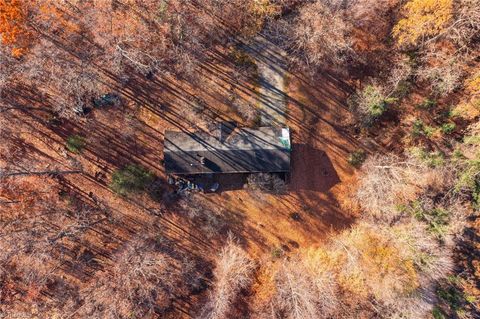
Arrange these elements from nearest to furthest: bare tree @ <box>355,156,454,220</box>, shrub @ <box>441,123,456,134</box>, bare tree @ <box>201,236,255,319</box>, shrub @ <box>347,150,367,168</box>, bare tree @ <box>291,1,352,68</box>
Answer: bare tree @ <box>355,156,454,220</box> < bare tree @ <box>291,1,352,68</box> < bare tree @ <box>201,236,255,319</box> < shrub @ <box>441,123,456,134</box> < shrub @ <box>347,150,367,168</box>

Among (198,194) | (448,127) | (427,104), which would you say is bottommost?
(198,194)

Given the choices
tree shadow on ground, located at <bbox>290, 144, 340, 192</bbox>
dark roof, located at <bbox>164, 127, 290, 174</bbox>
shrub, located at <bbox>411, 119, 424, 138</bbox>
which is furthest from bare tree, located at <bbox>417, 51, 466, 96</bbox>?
dark roof, located at <bbox>164, 127, 290, 174</bbox>

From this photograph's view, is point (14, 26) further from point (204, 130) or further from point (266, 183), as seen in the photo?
point (266, 183)

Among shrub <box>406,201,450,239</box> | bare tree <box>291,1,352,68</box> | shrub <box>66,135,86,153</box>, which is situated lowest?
shrub <box>66,135,86,153</box>

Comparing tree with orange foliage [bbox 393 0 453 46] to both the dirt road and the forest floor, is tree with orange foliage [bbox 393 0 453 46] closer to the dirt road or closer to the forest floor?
the forest floor

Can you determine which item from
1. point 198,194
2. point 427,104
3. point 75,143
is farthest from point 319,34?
point 75,143

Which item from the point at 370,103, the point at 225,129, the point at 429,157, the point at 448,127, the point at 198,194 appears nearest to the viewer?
the point at 429,157

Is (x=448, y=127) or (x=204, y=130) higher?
(x=448, y=127)
